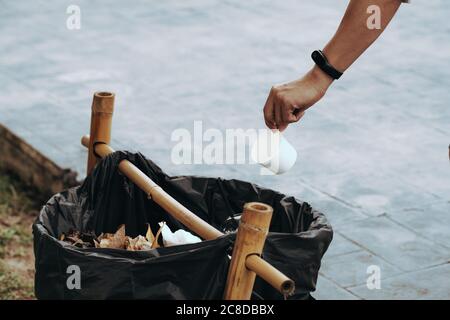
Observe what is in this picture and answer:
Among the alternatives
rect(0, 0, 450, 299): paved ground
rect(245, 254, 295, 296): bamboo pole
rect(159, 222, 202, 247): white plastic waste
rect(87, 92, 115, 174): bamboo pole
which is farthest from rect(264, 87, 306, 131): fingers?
rect(0, 0, 450, 299): paved ground

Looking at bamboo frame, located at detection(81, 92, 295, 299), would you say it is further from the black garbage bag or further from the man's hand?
the man's hand

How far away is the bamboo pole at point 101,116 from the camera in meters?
3.15

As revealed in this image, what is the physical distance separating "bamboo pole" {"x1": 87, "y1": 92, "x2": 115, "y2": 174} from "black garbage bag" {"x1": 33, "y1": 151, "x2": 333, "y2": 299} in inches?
6.4

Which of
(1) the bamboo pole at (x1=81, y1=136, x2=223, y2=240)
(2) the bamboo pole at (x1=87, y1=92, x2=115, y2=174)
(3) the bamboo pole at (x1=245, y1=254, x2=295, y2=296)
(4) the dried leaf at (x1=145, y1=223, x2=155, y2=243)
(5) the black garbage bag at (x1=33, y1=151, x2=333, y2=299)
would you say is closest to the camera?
(3) the bamboo pole at (x1=245, y1=254, x2=295, y2=296)

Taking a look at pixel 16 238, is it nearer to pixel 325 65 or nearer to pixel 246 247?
pixel 325 65

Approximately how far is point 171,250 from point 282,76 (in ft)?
15.4

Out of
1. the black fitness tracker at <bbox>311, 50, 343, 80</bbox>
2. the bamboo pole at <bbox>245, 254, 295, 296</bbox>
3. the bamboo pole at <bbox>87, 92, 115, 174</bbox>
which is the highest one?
the black fitness tracker at <bbox>311, 50, 343, 80</bbox>

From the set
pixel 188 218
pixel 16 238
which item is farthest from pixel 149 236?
pixel 16 238

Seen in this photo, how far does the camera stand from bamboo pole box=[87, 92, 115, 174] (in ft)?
10.3

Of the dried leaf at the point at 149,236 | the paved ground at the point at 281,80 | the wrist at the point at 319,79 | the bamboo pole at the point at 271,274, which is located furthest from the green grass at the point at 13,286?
the bamboo pole at the point at 271,274

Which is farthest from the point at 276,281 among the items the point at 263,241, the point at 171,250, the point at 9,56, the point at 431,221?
the point at 9,56

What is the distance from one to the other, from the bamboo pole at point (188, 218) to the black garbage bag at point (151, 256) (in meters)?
0.09

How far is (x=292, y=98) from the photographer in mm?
2715

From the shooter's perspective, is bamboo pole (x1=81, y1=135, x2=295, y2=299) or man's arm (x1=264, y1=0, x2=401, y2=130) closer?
bamboo pole (x1=81, y1=135, x2=295, y2=299)
